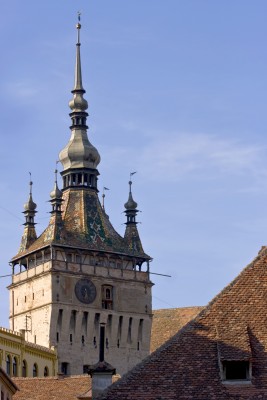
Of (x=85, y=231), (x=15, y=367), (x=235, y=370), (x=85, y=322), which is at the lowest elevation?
(x=235, y=370)

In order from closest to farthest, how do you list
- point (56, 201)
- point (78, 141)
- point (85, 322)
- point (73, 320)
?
point (73, 320)
point (85, 322)
point (56, 201)
point (78, 141)

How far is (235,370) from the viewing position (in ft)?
107

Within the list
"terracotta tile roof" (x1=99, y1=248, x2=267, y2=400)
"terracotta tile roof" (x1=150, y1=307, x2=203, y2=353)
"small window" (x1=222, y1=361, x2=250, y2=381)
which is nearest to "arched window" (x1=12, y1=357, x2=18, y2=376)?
"terracotta tile roof" (x1=150, y1=307, x2=203, y2=353)

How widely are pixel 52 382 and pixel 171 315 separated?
173ft

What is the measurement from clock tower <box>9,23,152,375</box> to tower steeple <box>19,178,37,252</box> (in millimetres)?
85

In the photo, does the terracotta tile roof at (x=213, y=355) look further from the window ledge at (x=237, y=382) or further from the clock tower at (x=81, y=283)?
the clock tower at (x=81, y=283)

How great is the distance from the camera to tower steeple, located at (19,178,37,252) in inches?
5202

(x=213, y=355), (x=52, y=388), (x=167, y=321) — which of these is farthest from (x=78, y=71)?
(x=213, y=355)

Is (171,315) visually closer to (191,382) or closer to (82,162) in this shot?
(82,162)

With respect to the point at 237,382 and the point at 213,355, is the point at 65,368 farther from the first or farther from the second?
the point at 237,382

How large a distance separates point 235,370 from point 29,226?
101 m

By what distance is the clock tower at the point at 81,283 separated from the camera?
124 metres

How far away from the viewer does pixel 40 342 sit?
123 meters

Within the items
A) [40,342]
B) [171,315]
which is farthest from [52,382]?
[171,315]
